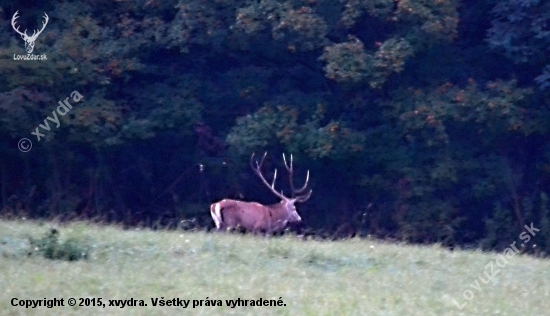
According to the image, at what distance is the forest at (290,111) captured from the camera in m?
16.3

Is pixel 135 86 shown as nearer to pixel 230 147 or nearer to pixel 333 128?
pixel 230 147

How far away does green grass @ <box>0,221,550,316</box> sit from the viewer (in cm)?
727

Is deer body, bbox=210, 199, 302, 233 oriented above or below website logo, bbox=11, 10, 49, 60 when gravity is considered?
below

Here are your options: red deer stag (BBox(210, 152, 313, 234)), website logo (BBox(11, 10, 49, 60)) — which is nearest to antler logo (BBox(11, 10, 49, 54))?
website logo (BBox(11, 10, 49, 60))

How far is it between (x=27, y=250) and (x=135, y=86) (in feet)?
30.7

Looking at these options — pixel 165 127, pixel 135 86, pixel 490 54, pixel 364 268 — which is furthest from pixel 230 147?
pixel 364 268

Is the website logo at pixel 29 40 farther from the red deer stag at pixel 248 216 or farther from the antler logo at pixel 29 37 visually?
the red deer stag at pixel 248 216

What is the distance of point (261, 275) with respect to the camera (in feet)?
28.2

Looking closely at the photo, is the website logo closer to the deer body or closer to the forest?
the forest

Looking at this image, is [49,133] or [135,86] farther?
[135,86]

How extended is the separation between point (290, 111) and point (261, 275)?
28.1 ft

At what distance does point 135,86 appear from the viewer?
59.0ft

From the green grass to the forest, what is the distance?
5.43m

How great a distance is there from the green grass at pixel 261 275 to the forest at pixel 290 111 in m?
5.43
